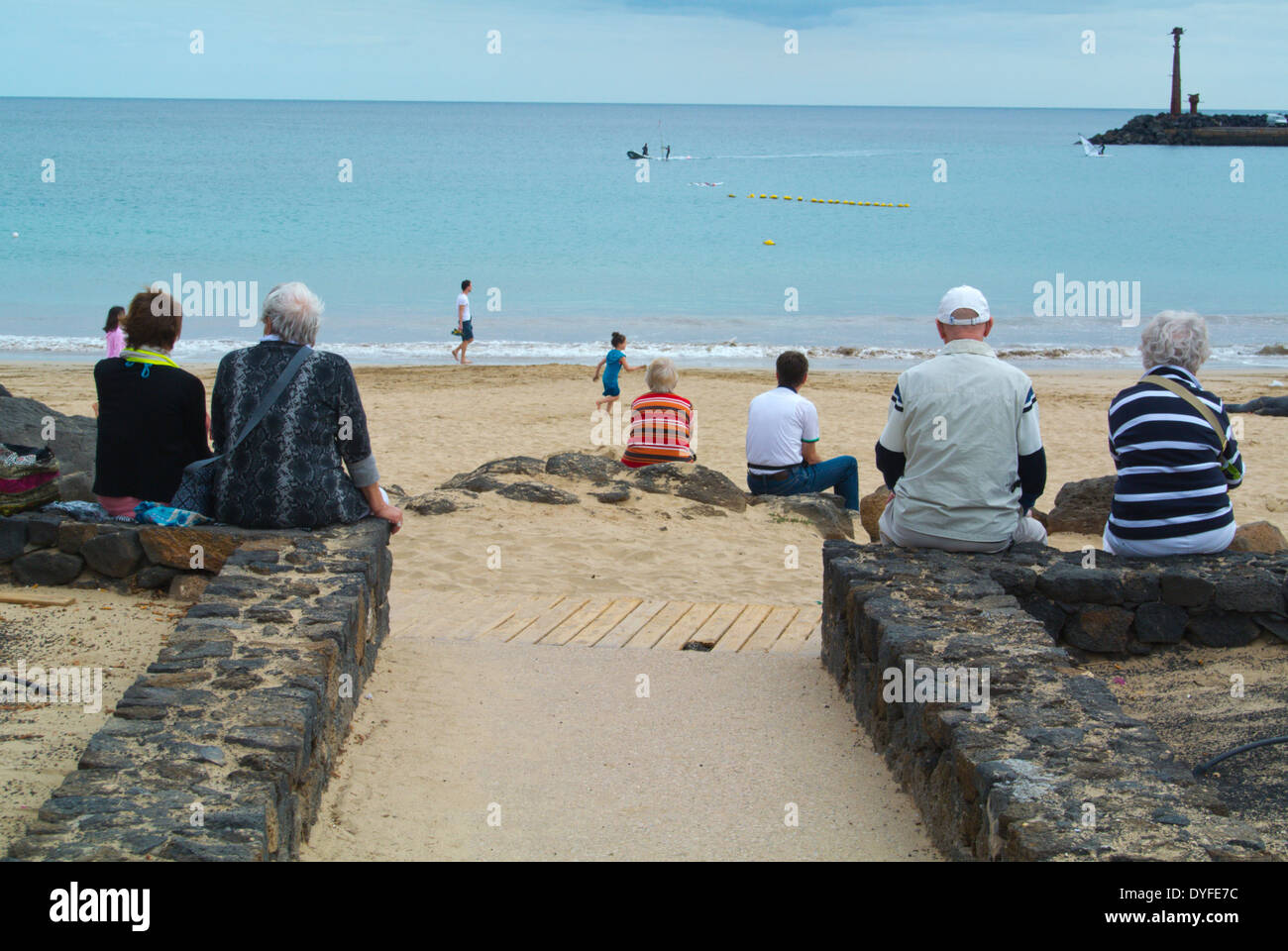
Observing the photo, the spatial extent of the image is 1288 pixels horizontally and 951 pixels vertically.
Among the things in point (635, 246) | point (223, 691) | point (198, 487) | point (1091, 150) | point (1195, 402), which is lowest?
point (223, 691)

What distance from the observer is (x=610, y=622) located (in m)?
6.34

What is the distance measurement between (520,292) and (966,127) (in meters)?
142

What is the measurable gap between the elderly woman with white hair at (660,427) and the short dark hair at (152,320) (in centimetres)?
429

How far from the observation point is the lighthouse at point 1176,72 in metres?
81.1

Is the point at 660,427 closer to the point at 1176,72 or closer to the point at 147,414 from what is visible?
the point at 147,414

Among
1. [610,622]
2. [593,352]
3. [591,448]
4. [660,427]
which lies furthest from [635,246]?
[610,622]

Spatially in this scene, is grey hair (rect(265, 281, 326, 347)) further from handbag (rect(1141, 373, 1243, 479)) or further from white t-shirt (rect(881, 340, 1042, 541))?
handbag (rect(1141, 373, 1243, 479))

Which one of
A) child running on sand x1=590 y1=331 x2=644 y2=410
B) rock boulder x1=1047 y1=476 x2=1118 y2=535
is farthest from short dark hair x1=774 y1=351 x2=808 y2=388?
child running on sand x1=590 y1=331 x2=644 y2=410

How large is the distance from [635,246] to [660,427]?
33.3 meters

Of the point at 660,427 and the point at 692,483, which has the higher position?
the point at 660,427

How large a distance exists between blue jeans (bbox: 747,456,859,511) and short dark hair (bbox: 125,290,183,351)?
4.77 m

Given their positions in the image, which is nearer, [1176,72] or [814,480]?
[814,480]

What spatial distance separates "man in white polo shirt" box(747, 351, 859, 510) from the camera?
8.36m
